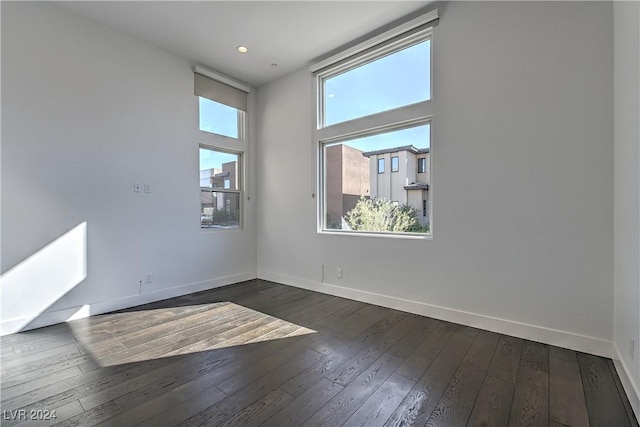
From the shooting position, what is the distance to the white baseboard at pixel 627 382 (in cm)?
151

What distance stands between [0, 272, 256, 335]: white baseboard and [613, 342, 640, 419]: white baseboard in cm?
409

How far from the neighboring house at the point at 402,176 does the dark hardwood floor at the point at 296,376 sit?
1258 mm

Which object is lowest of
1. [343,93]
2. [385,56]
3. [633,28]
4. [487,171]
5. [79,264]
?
[79,264]

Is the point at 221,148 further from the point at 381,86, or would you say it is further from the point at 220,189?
the point at 381,86

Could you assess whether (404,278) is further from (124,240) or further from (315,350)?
(124,240)

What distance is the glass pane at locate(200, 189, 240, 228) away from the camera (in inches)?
160

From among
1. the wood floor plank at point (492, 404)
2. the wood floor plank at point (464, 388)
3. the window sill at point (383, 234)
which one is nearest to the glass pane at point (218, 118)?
the window sill at point (383, 234)

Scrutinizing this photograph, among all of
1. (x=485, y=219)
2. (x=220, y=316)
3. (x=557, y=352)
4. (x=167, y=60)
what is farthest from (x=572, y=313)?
(x=167, y=60)

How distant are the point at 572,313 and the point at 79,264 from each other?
4522mm

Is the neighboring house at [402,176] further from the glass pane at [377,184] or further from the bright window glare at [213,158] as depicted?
the bright window glare at [213,158]

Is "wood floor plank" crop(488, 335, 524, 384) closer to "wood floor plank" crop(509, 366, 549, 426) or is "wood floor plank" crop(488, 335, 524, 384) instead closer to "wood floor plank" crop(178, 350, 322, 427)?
"wood floor plank" crop(509, 366, 549, 426)

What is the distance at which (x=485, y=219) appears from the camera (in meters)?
2.61

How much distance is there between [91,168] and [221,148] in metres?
1.63

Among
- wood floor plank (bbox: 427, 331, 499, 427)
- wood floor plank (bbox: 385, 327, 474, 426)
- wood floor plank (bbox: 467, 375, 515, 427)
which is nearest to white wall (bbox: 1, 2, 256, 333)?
wood floor plank (bbox: 385, 327, 474, 426)
